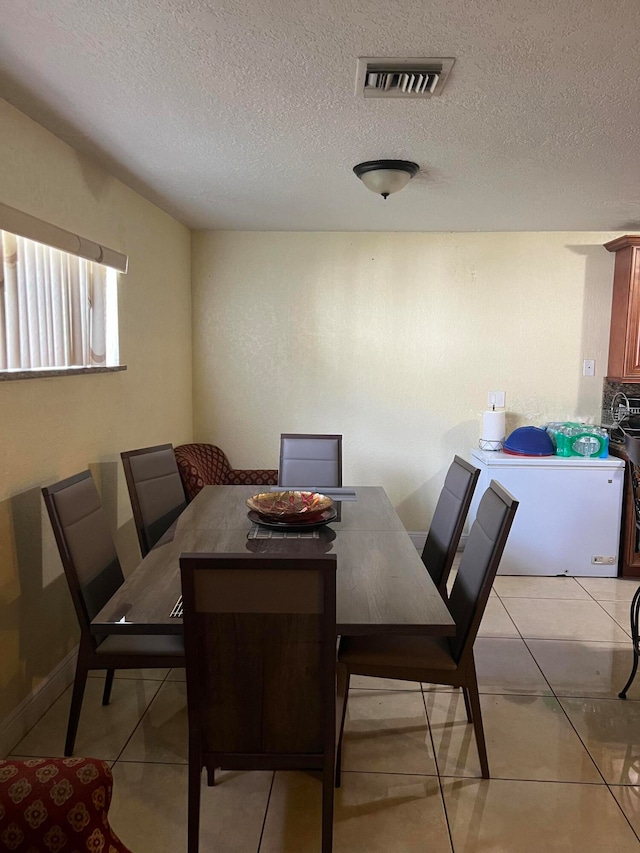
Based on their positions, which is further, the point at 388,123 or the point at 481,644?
the point at 481,644

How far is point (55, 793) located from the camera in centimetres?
113

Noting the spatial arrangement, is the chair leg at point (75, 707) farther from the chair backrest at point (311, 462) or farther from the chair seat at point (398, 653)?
the chair backrest at point (311, 462)

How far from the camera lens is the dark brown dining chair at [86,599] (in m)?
2.00

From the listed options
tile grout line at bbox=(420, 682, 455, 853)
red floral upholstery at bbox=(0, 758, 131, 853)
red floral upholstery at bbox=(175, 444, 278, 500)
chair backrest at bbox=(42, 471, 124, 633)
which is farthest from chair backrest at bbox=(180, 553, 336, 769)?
red floral upholstery at bbox=(175, 444, 278, 500)

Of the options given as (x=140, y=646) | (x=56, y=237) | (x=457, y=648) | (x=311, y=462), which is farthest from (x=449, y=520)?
(x=56, y=237)

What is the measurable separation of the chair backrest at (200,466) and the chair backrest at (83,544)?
1.12 meters

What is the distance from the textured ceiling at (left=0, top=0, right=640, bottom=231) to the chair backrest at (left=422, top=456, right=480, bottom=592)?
131 cm

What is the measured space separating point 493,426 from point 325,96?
269 cm

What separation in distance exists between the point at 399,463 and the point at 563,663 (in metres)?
1.85

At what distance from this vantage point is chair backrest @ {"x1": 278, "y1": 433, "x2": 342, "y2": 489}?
347 centimetres

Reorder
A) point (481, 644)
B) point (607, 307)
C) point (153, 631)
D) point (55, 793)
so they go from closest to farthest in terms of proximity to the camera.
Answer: point (55, 793) → point (153, 631) → point (481, 644) → point (607, 307)

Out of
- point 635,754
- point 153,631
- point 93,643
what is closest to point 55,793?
point 153,631

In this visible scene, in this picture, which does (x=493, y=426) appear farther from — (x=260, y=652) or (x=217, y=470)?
(x=260, y=652)

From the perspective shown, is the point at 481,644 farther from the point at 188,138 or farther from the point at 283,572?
the point at 188,138
